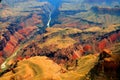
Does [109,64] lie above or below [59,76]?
above

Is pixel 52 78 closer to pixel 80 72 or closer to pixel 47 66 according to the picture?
pixel 80 72

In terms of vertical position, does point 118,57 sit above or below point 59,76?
above

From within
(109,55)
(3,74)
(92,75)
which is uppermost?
(109,55)

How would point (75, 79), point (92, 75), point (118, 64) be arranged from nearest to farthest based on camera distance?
point (118, 64), point (92, 75), point (75, 79)

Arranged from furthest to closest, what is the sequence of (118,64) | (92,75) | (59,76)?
(59,76), (92,75), (118,64)

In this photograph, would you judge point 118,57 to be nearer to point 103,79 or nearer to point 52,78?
point 103,79

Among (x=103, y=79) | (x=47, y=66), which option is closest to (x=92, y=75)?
(x=103, y=79)

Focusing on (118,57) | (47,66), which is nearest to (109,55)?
(118,57)

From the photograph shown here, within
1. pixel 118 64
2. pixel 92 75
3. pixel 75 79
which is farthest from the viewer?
pixel 75 79

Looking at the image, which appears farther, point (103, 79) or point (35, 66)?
point (35, 66)
